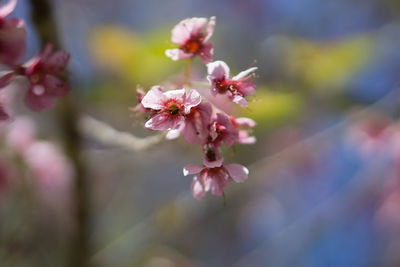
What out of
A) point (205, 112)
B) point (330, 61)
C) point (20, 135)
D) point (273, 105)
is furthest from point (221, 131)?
point (20, 135)

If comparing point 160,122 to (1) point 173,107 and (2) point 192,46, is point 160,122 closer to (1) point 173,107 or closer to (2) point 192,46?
(1) point 173,107

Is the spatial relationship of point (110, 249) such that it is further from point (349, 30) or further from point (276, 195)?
point (349, 30)

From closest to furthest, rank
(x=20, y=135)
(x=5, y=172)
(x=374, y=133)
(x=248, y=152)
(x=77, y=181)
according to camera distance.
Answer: (x=77, y=181), (x=5, y=172), (x=20, y=135), (x=374, y=133), (x=248, y=152)

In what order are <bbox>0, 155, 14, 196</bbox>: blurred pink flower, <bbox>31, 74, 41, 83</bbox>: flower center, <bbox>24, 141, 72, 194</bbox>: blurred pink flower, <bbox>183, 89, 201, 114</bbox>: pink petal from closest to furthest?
<bbox>183, 89, 201, 114</bbox>: pink petal
<bbox>31, 74, 41, 83</bbox>: flower center
<bbox>0, 155, 14, 196</bbox>: blurred pink flower
<bbox>24, 141, 72, 194</bbox>: blurred pink flower

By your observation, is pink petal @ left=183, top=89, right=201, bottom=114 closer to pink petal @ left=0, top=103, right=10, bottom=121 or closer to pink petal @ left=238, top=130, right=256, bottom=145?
pink petal @ left=238, top=130, right=256, bottom=145

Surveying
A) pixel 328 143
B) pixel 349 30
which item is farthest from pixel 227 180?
pixel 349 30

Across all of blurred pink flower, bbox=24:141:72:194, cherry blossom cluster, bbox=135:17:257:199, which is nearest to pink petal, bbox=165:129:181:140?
cherry blossom cluster, bbox=135:17:257:199

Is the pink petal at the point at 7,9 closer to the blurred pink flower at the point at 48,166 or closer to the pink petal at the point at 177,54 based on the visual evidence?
the pink petal at the point at 177,54
